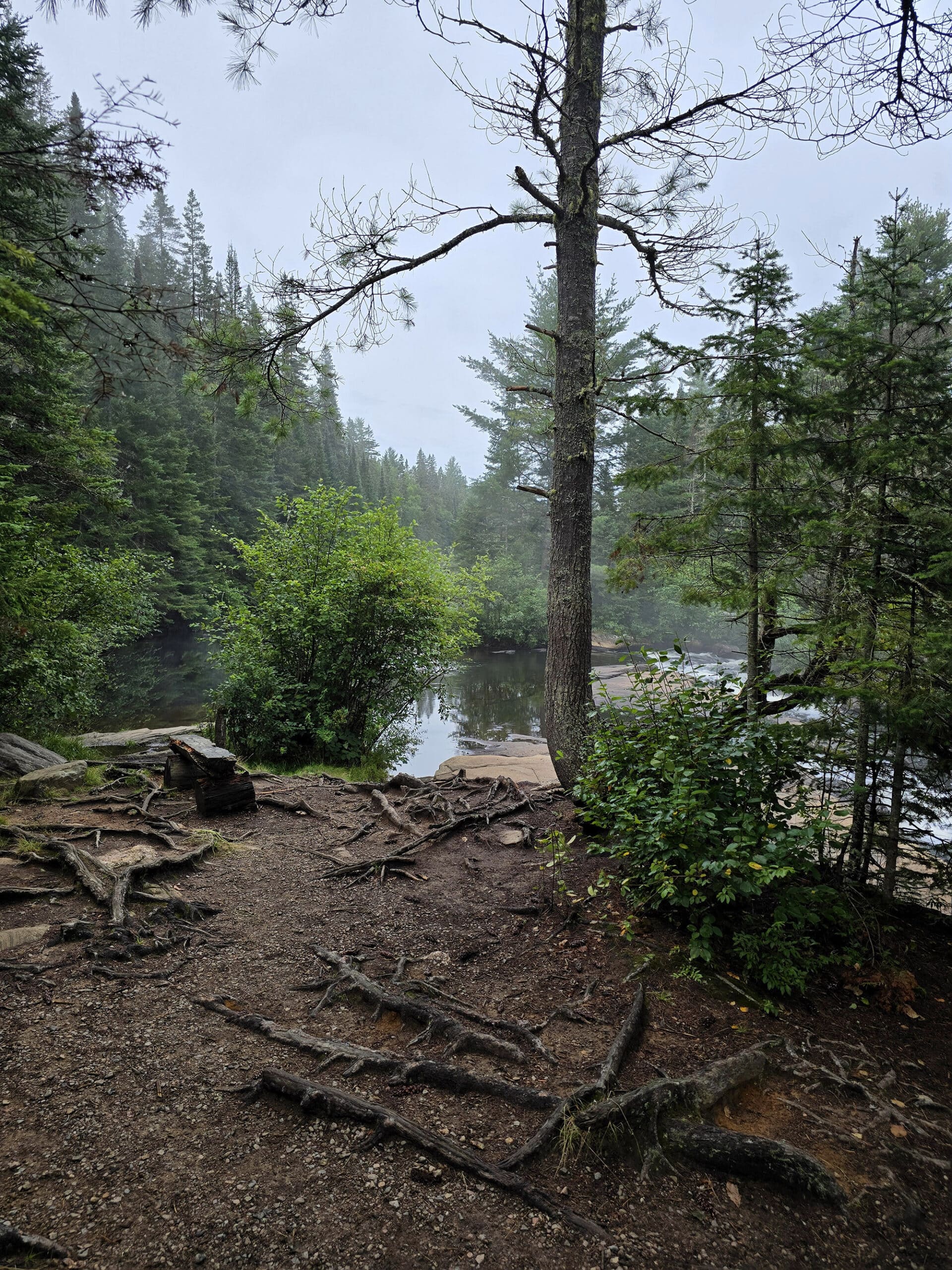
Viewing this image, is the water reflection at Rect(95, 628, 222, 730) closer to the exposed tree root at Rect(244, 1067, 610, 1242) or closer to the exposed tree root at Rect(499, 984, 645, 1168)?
the exposed tree root at Rect(244, 1067, 610, 1242)

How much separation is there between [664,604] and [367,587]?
2918 cm

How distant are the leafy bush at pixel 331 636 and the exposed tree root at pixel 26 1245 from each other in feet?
27.1

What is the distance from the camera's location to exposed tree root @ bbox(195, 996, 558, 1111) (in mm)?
2484

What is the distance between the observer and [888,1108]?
2.39 m

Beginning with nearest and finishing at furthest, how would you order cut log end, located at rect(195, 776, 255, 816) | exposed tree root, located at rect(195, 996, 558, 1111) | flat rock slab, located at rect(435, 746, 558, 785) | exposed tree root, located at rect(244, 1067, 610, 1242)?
exposed tree root, located at rect(244, 1067, 610, 1242)
exposed tree root, located at rect(195, 996, 558, 1111)
cut log end, located at rect(195, 776, 255, 816)
flat rock slab, located at rect(435, 746, 558, 785)

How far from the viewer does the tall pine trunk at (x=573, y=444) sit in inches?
210

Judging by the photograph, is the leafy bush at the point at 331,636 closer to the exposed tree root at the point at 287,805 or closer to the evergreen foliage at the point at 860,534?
the exposed tree root at the point at 287,805

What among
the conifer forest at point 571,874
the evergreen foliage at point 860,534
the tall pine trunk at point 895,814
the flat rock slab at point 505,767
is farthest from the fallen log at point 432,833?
the tall pine trunk at point 895,814

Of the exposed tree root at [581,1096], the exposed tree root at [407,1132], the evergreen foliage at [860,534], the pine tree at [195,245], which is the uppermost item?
the pine tree at [195,245]

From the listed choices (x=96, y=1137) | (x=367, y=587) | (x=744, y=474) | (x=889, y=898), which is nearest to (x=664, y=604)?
(x=367, y=587)

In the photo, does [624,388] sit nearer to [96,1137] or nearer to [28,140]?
[96,1137]

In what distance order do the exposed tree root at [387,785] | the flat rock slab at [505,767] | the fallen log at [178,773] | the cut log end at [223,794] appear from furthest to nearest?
the flat rock slab at [505,767] < the exposed tree root at [387,785] < the fallen log at [178,773] < the cut log end at [223,794]

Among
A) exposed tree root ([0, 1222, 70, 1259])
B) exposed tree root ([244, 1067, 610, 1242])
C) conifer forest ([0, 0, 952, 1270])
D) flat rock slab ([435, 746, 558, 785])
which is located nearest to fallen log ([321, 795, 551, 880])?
conifer forest ([0, 0, 952, 1270])

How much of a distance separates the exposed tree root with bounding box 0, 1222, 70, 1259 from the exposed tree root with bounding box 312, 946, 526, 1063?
147 centimetres
